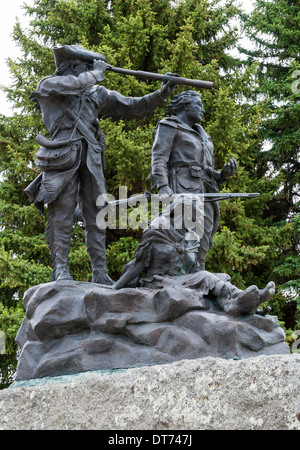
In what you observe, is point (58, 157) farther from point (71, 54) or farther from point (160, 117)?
point (160, 117)

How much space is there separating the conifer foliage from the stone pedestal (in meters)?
6.04

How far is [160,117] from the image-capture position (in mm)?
12555

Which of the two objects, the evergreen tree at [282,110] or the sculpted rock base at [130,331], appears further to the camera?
the evergreen tree at [282,110]

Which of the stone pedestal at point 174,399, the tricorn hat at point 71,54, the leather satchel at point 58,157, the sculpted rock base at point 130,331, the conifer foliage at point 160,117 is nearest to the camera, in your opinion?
the stone pedestal at point 174,399

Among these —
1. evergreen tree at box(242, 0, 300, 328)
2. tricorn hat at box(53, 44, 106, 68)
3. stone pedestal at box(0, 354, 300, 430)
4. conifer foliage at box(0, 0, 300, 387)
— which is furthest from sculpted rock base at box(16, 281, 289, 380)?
evergreen tree at box(242, 0, 300, 328)

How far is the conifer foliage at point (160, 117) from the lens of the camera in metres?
11.7

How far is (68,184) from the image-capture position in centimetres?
631

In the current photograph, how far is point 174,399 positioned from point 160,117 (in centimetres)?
891

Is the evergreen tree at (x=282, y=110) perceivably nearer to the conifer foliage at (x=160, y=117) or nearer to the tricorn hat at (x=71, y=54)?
the conifer foliage at (x=160, y=117)

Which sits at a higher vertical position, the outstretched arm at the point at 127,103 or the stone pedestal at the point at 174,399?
the outstretched arm at the point at 127,103

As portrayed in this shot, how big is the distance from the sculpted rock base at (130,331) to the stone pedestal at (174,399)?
58 centimetres

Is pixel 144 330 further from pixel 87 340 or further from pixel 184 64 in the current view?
pixel 184 64

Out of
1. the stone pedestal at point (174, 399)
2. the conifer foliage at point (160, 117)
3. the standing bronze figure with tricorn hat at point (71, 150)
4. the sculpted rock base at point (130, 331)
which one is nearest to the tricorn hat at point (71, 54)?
the standing bronze figure with tricorn hat at point (71, 150)

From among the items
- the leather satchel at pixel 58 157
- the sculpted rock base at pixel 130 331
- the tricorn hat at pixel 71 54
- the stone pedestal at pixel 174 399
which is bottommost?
the stone pedestal at pixel 174 399
